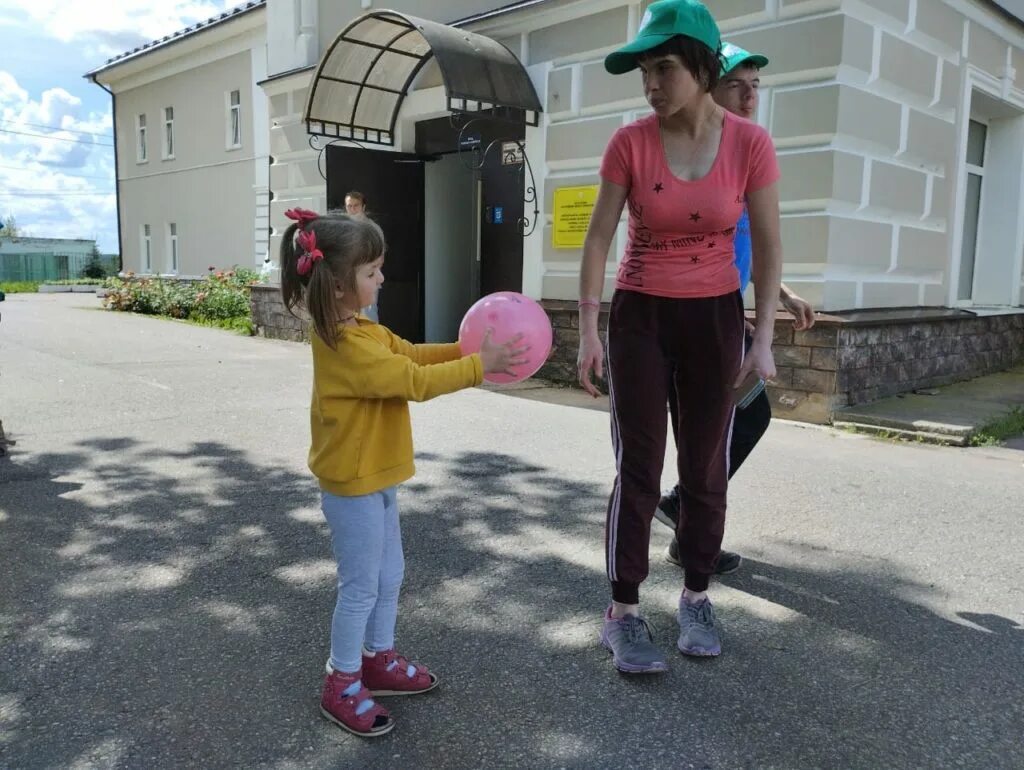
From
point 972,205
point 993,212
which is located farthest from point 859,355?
point 993,212

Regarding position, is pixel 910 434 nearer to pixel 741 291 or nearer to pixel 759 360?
pixel 741 291

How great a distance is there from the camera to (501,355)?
228 centimetres

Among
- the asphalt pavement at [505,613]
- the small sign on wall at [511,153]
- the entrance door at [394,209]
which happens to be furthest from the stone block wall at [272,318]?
the asphalt pavement at [505,613]

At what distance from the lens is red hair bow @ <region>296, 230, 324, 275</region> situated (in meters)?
2.18

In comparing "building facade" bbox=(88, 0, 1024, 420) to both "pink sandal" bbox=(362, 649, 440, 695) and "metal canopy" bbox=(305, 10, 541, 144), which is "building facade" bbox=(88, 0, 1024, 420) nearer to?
"metal canopy" bbox=(305, 10, 541, 144)

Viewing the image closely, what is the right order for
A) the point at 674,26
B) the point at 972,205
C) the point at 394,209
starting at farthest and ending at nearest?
1. the point at 394,209
2. the point at 972,205
3. the point at 674,26

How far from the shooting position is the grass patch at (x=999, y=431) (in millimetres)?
6137

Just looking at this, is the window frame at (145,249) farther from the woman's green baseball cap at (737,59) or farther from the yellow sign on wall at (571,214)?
the woman's green baseball cap at (737,59)

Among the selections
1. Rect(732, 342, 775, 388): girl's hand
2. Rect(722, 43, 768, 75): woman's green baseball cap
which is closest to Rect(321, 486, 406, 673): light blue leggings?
Rect(732, 342, 775, 388): girl's hand

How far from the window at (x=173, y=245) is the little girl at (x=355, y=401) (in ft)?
80.5

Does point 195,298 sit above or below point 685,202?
below

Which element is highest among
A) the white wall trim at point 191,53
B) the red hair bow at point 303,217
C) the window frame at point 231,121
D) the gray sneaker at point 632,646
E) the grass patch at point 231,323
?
the white wall trim at point 191,53

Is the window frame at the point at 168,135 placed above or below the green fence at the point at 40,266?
above

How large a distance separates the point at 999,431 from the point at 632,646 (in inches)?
190
